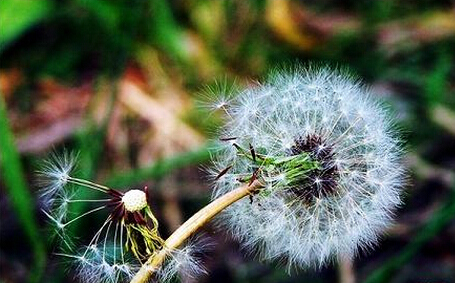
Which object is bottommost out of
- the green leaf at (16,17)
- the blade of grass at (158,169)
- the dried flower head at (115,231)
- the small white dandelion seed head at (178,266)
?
the small white dandelion seed head at (178,266)

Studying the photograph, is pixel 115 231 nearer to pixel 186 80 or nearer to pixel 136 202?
pixel 136 202

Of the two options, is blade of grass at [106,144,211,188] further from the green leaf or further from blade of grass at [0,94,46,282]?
the green leaf

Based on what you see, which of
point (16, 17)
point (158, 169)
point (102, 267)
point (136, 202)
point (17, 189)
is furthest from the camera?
point (16, 17)

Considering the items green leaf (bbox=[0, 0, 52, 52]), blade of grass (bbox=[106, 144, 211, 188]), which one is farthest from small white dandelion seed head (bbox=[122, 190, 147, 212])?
green leaf (bbox=[0, 0, 52, 52])

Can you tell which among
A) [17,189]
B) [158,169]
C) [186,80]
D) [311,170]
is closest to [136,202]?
[311,170]

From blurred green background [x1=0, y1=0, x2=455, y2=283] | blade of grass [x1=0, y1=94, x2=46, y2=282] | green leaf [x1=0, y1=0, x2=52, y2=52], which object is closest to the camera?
blade of grass [x1=0, y1=94, x2=46, y2=282]

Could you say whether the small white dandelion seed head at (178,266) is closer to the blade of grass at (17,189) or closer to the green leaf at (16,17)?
the blade of grass at (17,189)

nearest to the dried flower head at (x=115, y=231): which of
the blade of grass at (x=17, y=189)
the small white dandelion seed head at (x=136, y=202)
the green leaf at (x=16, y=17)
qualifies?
the small white dandelion seed head at (x=136, y=202)
